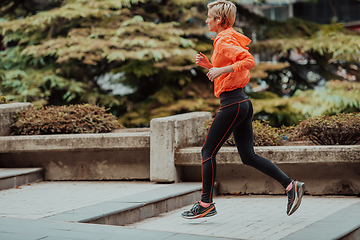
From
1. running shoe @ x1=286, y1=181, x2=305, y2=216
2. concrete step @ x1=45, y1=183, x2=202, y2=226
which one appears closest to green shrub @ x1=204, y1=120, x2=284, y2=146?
concrete step @ x1=45, y1=183, x2=202, y2=226

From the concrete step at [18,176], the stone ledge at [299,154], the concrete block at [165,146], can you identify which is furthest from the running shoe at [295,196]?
the concrete step at [18,176]

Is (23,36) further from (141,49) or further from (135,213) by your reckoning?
(135,213)

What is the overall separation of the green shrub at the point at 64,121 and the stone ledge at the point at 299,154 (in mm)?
1925

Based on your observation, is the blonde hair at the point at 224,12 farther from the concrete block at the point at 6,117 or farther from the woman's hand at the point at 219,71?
the concrete block at the point at 6,117

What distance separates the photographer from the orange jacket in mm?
3857

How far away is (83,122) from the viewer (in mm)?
6852

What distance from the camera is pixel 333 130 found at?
219 inches

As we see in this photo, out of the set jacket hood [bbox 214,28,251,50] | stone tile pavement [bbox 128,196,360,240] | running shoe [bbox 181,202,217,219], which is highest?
jacket hood [bbox 214,28,251,50]

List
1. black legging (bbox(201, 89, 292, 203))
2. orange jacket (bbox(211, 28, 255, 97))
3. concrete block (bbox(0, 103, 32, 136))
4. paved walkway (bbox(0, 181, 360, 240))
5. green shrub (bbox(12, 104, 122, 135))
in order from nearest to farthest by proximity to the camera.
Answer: paved walkway (bbox(0, 181, 360, 240)) → orange jacket (bbox(211, 28, 255, 97)) → black legging (bbox(201, 89, 292, 203)) → green shrub (bbox(12, 104, 122, 135)) → concrete block (bbox(0, 103, 32, 136))

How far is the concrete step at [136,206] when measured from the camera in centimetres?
398

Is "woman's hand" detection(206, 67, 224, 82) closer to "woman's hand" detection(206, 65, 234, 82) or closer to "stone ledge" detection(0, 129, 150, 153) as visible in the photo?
"woman's hand" detection(206, 65, 234, 82)

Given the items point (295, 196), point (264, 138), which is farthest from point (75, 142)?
point (295, 196)

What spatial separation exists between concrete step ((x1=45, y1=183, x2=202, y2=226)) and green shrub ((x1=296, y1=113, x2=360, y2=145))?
1.69 m

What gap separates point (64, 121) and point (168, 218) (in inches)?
117
